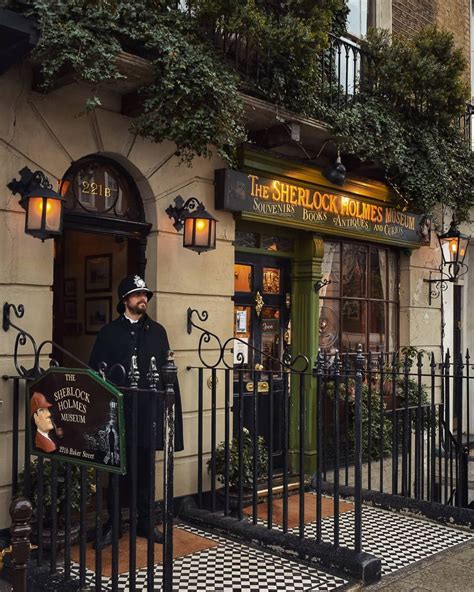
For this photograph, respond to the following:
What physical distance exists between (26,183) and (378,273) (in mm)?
5272

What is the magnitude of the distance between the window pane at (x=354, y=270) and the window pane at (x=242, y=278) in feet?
5.21

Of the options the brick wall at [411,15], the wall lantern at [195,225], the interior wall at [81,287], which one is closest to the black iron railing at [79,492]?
the wall lantern at [195,225]

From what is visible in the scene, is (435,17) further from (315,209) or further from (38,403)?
(38,403)

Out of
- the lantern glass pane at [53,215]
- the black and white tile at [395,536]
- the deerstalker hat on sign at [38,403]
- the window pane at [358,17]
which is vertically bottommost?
the black and white tile at [395,536]

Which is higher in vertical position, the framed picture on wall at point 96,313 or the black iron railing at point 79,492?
the framed picture on wall at point 96,313

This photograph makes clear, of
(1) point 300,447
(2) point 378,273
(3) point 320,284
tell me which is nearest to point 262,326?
(3) point 320,284

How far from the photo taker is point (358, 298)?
886 cm

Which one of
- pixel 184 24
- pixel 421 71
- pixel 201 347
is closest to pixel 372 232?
pixel 421 71

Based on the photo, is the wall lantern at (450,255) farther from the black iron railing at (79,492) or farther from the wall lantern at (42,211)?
the wall lantern at (42,211)

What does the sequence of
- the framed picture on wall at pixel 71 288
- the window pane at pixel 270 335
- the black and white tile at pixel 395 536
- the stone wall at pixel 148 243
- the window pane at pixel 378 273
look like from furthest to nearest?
1. the window pane at pixel 378 273
2. the window pane at pixel 270 335
3. the framed picture on wall at pixel 71 288
4. the black and white tile at pixel 395 536
5. the stone wall at pixel 148 243

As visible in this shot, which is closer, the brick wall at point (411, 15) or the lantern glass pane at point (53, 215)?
the lantern glass pane at point (53, 215)

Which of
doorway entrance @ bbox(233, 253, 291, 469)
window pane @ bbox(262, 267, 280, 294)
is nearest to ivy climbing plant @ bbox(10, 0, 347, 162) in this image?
doorway entrance @ bbox(233, 253, 291, 469)

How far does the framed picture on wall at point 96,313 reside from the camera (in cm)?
709

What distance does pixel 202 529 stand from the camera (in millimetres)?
5887
